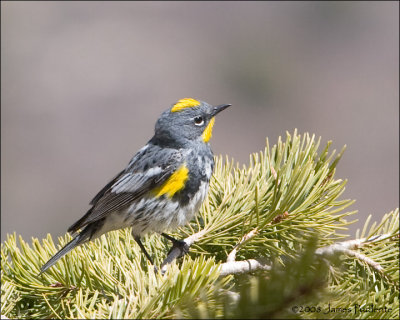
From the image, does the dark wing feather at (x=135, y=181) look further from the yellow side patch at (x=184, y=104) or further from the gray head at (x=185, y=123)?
the yellow side patch at (x=184, y=104)

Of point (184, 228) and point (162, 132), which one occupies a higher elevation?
point (162, 132)

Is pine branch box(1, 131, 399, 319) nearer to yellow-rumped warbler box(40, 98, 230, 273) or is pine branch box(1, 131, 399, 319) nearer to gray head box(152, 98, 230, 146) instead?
yellow-rumped warbler box(40, 98, 230, 273)

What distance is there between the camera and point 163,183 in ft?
10.4

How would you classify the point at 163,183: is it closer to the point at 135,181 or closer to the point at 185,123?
the point at 135,181

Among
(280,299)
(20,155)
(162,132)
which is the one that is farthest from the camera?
(20,155)

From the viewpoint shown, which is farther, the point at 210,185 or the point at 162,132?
the point at 162,132

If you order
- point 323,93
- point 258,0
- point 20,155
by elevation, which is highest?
point 258,0

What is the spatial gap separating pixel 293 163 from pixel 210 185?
56 centimetres

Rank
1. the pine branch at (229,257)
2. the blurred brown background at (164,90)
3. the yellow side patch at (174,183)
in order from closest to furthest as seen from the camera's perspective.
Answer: the pine branch at (229,257) < the yellow side patch at (174,183) < the blurred brown background at (164,90)

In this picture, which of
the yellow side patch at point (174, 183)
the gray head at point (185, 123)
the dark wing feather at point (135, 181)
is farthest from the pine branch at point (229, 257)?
the gray head at point (185, 123)

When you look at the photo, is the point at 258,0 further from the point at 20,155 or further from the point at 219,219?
the point at 219,219

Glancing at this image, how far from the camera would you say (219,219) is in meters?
2.40

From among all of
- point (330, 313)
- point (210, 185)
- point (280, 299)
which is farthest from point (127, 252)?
point (280, 299)

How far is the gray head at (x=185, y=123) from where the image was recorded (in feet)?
11.4
